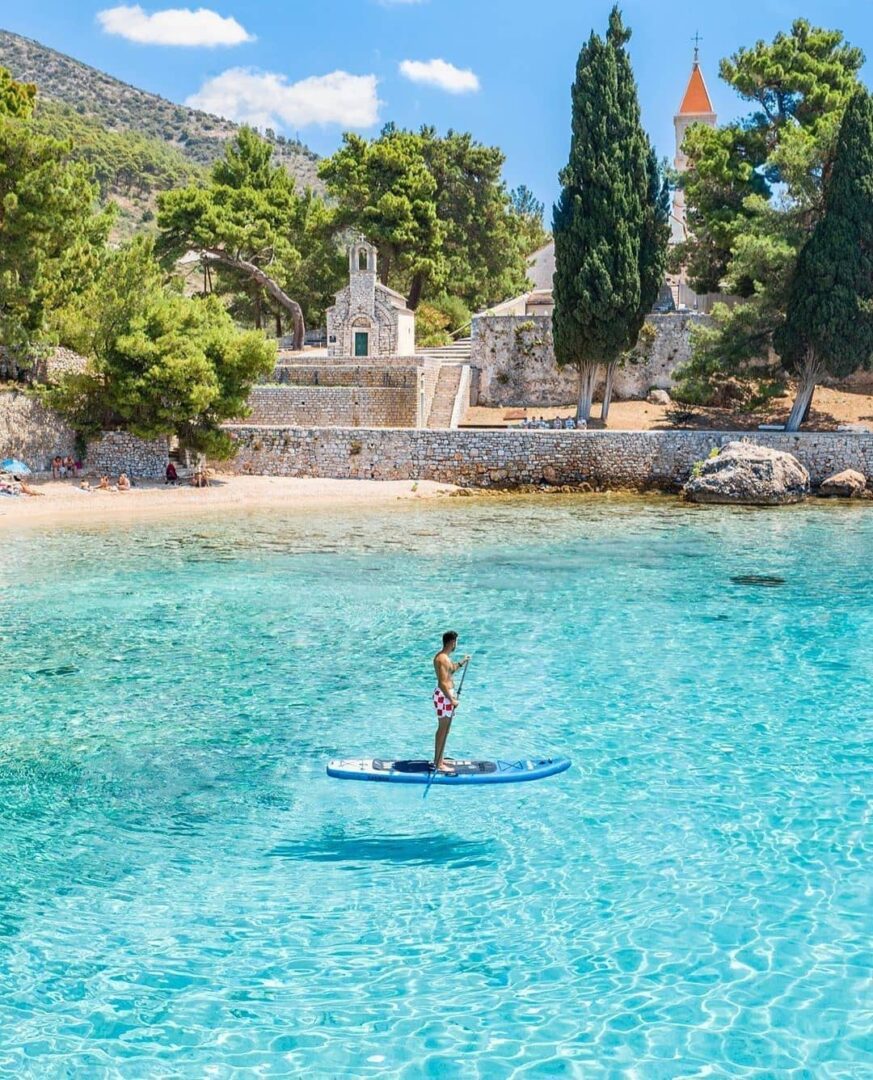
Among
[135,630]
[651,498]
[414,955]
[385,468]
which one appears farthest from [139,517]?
[414,955]

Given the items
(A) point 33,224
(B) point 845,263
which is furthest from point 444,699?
(B) point 845,263

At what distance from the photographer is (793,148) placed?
3812cm

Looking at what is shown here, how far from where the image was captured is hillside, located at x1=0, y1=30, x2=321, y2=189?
163625 mm

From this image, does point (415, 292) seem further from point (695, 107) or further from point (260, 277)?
point (695, 107)

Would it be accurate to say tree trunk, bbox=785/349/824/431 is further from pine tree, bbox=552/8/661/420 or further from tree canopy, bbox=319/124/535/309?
tree canopy, bbox=319/124/535/309

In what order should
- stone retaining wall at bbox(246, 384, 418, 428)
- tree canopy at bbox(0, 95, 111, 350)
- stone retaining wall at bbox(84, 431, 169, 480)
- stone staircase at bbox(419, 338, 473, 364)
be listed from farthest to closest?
stone staircase at bbox(419, 338, 473, 364), stone retaining wall at bbox(246, 384, 418, 428), stone retaining wall at bbox(84, 431, 169, 480), tree canopy at bbox(0, 95, 111, 350)

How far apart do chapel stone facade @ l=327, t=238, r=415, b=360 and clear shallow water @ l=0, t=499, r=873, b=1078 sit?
90.3ft

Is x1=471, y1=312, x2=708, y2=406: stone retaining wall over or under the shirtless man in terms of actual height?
over

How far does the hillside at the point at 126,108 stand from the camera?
164 m

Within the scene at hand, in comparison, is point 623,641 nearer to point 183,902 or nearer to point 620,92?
point 183,902

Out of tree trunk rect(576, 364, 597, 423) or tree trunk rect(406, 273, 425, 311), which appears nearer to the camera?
tree trunk rect(576, 364, 597, 423)

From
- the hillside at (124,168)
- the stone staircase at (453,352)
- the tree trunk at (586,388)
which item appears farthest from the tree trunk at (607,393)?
the hillside at (124,168)

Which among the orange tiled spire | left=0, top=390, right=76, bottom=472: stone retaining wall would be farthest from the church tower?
left=0, top=390, right=76, bottom=472: stone retaining wall

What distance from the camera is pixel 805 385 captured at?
125ft
